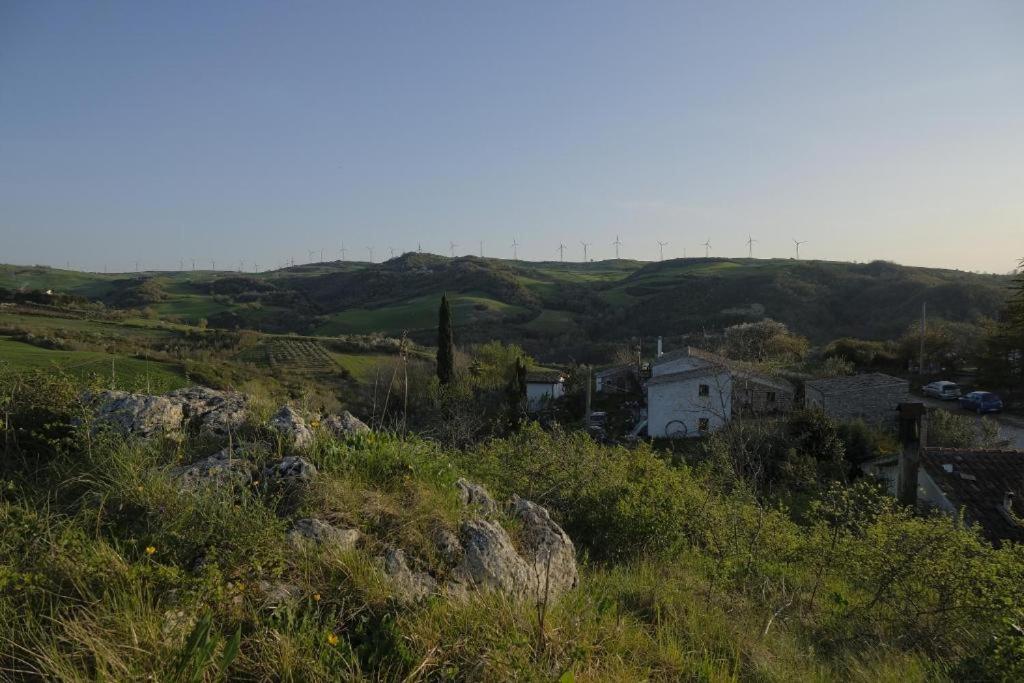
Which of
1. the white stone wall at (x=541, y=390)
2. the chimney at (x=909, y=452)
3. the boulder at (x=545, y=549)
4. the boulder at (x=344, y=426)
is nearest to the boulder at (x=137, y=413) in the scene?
the boulder at (x=344, y=426)

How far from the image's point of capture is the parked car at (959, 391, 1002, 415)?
31625 mm

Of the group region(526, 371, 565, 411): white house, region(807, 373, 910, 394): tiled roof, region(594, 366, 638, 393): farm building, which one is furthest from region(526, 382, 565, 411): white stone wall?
region(807, 373, 910, 394): tiled roof

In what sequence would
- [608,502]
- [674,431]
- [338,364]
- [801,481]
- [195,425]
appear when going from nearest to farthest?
[195,425] < [608,502] < [801,481] < [674,431] < [338,364]

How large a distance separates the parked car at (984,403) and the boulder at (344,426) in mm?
37386

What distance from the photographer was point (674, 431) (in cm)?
3088

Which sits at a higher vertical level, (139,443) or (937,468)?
(139,443)

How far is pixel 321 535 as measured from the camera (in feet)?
11.2

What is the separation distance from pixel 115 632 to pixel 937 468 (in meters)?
18.4

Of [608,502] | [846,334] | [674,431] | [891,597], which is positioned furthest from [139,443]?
[846,334]

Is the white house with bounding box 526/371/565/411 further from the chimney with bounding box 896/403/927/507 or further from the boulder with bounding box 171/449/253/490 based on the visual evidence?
the boulder with bounding box 171/449/253/490

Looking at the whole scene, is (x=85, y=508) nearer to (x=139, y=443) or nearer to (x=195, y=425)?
(x=139, y=443)

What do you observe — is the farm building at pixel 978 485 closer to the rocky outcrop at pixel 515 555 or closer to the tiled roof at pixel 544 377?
the rocky outcrop at pixel 515 555

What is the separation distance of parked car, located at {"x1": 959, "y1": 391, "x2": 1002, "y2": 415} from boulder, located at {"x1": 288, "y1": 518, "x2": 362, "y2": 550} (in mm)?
38394

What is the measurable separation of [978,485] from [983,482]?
0.24m
